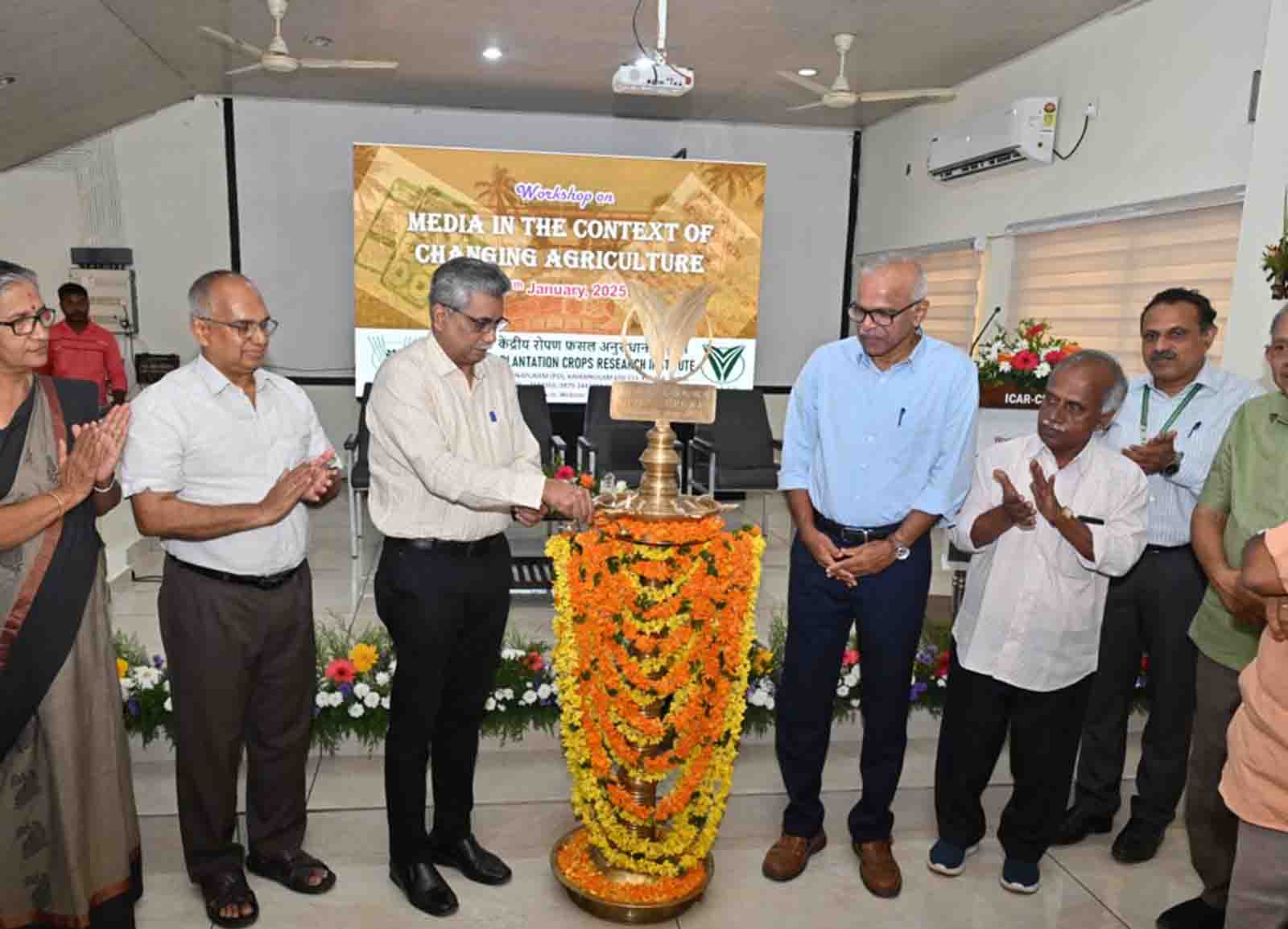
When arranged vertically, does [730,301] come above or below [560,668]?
above

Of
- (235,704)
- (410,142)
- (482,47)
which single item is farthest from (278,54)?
(235,704)

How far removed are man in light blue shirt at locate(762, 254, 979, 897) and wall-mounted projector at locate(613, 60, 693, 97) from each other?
2.30 m

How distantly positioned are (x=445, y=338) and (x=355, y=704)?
1.45 metres

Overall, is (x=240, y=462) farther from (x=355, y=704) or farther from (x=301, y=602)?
(x=355, y=704)

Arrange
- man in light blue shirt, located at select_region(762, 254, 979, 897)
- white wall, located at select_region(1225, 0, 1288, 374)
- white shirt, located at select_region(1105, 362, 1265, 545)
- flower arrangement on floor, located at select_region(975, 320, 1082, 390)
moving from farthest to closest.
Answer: flower arrangement on floor, located at select_region(975, 320, 1082, 390)
white wall, located at select_region(1225, 0, 1288, 374)
white shirt, located at select_region(1105, 362, 1265, 545)
man in light blue shirt, located at select_region(762, 254, 979, 897)

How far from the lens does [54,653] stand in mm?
1807

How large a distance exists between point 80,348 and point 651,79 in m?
4.24

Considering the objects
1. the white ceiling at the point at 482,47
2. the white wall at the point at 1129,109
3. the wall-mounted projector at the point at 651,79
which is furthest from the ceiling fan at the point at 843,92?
the wall-mounted projector at the point at 651,79

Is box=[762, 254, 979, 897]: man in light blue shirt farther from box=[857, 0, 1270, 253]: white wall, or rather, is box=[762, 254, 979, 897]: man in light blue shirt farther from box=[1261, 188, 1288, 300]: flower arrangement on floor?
box=[857, 0, 1270, 253]: white wall

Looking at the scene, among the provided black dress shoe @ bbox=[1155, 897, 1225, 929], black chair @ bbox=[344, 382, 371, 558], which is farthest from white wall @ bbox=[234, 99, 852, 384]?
black dress shoe @ bbox=[1155, 897, 1225, 929]

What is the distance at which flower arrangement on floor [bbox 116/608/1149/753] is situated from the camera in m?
2.82

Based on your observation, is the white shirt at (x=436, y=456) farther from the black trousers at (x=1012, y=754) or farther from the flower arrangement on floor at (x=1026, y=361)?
the flower arrangement on floor at (x=1026, y=361)

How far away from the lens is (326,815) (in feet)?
8.63

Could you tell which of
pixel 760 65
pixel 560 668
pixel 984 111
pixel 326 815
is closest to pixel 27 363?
pixel 560 668
